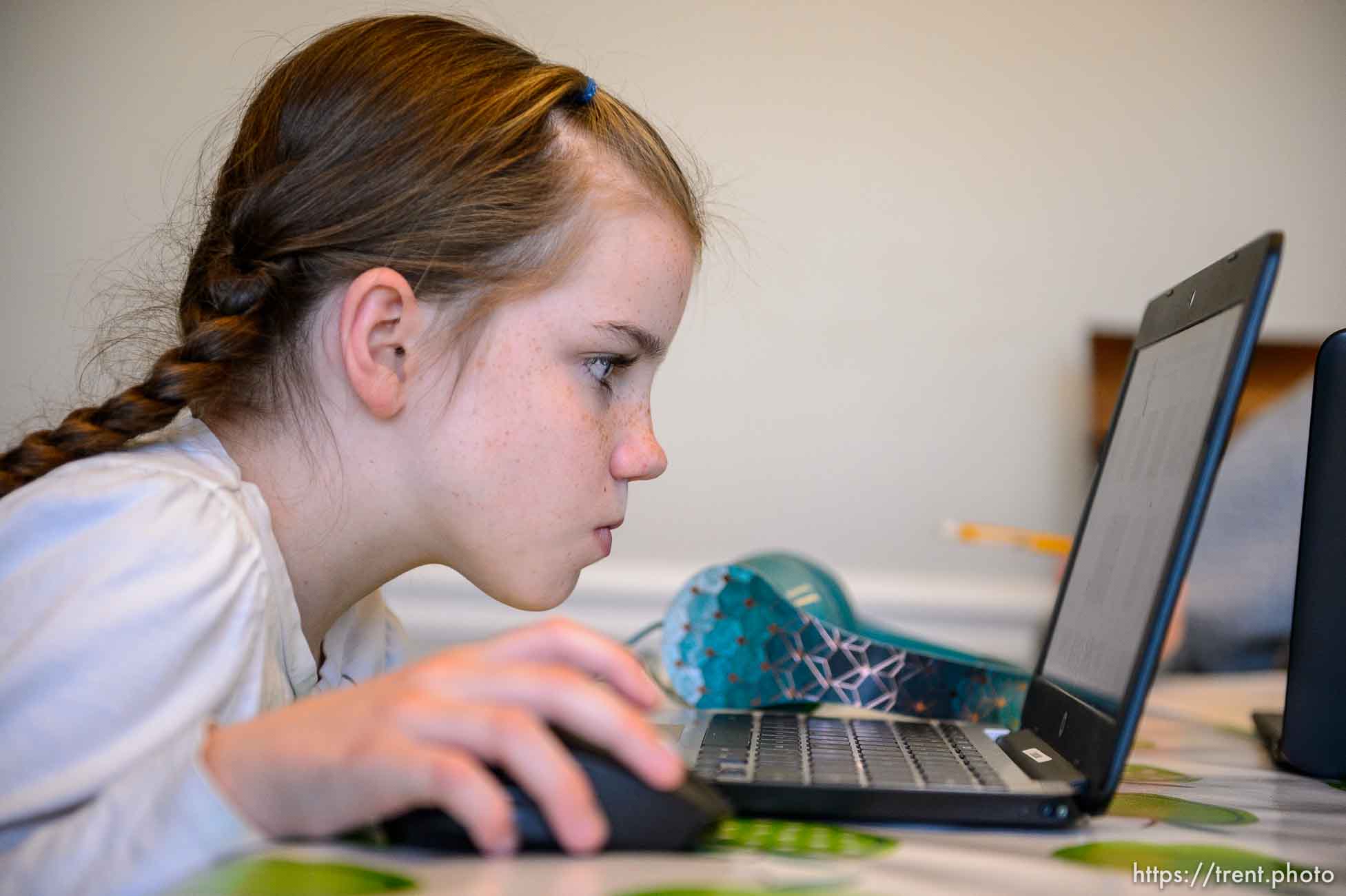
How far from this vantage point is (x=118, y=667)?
1.55ft

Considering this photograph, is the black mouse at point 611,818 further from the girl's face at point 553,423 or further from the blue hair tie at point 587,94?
the blue hair tie at point 587,94

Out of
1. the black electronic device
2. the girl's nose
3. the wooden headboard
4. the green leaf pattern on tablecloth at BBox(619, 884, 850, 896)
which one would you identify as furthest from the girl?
the wooden headboard

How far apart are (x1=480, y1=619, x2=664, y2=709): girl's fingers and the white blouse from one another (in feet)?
0.33

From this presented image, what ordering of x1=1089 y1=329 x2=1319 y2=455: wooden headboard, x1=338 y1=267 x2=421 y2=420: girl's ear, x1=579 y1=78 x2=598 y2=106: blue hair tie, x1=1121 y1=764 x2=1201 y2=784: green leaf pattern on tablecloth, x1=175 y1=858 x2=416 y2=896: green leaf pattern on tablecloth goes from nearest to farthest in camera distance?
x1=175 y1=858 x2=416 y2=896: green leaf pattern on tablecloth → x1=1121 y1=764 x2=1201 y2=784: green leaf pattern on tablecloth → x1=338 y1=267 x2=421 y2=420: girl's ear → x1=579 y1=78 x2=598 y2=106: blue hair tie → x1=1089 y1=329 x2=1319 y2=455: wooden headboard

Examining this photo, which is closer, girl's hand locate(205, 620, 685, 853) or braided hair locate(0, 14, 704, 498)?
girl's hand locate(205, 620, 685, 853)

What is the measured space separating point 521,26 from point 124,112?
562 millimetres

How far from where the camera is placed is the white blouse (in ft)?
1.21

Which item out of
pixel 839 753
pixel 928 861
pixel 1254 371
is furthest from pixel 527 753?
pixel 1254 371

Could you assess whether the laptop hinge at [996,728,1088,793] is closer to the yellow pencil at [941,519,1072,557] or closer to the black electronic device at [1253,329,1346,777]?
the black electronic device at [1253,329,1346,777]

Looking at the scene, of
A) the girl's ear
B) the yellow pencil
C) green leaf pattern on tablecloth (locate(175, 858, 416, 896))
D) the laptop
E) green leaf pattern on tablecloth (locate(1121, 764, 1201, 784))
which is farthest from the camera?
the yellow pencil

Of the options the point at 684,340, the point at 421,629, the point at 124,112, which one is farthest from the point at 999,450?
the point at 124,112

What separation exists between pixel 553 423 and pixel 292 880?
1.38 ft

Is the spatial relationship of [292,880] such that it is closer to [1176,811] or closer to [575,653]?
[575,653]

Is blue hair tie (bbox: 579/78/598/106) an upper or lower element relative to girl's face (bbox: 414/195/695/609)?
upper
